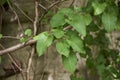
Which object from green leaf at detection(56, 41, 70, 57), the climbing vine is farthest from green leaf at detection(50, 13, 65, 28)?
green leaf at detection(56, 41, 70, 57)

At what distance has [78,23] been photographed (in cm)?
103

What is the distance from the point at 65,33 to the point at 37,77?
788 millimetres

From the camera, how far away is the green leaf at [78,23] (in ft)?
3.34

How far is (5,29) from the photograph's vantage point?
6.02ft

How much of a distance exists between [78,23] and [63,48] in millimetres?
112

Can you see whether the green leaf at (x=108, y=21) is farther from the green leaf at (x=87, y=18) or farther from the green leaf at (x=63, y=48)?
the green leaf at (x=63, y=48)

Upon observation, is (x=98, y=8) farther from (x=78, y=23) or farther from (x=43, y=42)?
(x=43, y=42)

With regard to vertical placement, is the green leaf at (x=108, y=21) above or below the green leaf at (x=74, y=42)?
above

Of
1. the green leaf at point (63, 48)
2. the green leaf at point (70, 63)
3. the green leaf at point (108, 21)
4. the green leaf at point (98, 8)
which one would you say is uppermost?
the green leaf at point (98, 8)

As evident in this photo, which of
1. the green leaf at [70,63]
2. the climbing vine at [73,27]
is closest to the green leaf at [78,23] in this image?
the climbing vine at [73,27]

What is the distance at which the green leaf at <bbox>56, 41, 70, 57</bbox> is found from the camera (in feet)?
3.28

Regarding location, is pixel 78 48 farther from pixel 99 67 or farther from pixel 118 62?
pixel 118 62

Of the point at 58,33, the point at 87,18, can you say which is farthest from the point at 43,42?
the point at 87,18

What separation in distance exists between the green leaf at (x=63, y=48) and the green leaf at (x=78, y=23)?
2.9 inches
